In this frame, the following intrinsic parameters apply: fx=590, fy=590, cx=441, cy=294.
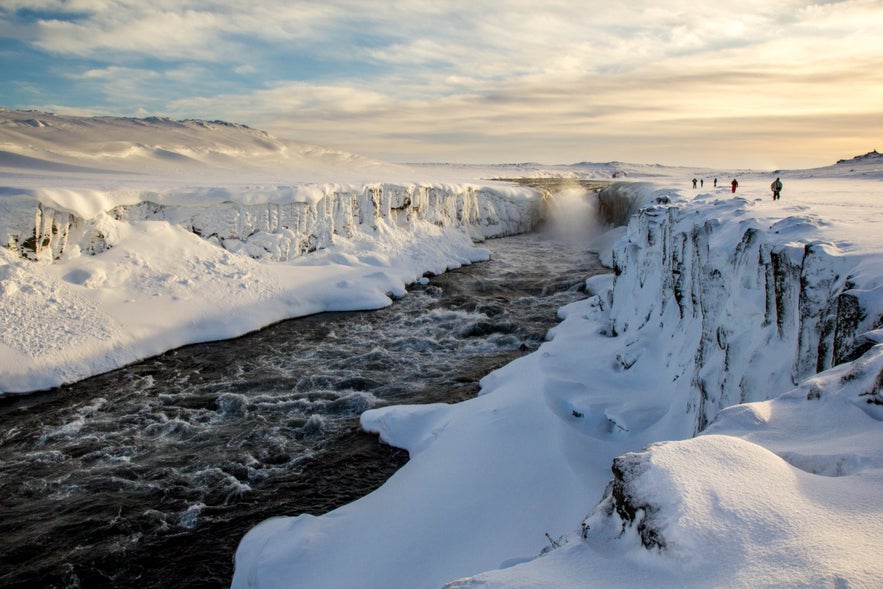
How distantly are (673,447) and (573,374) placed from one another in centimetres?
719

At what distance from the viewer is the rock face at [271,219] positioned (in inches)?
532

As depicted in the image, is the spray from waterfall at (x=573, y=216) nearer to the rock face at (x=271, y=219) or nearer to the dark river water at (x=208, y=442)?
the rock face at (x=271, y=219)

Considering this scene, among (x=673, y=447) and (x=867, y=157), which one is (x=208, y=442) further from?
(x=867, y=157)

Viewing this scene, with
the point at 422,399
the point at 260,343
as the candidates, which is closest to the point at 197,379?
the point at 260,343

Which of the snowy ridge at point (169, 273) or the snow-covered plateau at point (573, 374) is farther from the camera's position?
the snowy ridge at point (169, 273)

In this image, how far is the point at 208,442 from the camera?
31.2 feet

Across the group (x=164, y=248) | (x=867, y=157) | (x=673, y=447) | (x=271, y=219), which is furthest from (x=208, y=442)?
(x=867, y=157)

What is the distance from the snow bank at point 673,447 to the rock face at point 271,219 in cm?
928

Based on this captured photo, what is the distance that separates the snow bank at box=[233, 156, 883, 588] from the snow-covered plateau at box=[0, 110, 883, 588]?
0.07 ft

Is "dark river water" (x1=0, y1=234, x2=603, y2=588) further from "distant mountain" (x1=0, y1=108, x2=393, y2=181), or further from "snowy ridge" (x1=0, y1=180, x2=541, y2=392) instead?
"distant mountain" (x1=0, y1=108, x2=393, y2=181)

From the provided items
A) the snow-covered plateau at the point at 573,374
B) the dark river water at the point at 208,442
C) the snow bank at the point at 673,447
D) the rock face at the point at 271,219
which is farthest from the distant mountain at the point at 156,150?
the snow bank at the point at 673,447

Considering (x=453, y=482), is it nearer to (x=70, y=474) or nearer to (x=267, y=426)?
(x=267, y=426)

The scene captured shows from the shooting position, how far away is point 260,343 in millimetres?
14578

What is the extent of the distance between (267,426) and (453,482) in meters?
4.21
